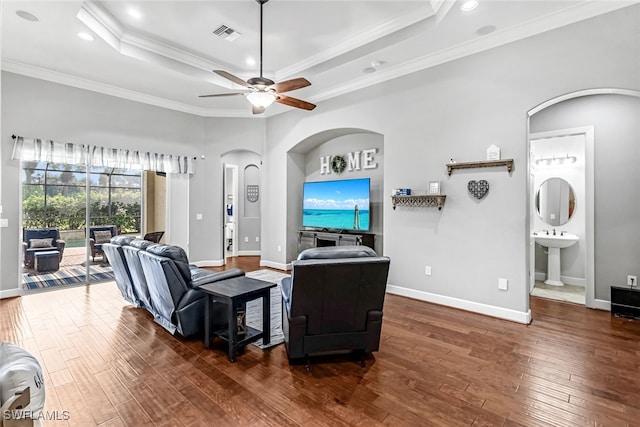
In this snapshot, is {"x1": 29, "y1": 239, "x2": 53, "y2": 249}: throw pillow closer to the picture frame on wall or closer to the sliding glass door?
the sliding glass door

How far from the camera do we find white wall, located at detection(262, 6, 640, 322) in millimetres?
3180

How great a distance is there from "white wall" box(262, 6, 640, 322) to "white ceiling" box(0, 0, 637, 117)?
232 millimetres

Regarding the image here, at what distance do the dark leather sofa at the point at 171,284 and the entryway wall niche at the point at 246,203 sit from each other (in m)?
4.50

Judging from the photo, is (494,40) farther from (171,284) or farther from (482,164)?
(171,284)

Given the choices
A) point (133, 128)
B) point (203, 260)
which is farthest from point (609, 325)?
point (133, 128)

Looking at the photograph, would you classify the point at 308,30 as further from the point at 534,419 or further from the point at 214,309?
the point at 534,419

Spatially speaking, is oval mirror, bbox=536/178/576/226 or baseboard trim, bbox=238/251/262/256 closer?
oval mirror, bbox=536/178/576/226

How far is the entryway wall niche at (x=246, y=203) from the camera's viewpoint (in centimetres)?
805

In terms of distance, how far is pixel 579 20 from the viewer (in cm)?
318

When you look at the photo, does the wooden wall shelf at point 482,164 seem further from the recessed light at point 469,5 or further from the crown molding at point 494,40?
the recessed light at point 469,5

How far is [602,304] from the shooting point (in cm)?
399

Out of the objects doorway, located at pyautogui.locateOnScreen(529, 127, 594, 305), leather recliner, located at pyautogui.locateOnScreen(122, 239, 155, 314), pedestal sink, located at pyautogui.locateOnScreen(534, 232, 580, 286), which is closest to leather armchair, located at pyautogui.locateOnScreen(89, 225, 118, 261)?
leather recliner, located at pyautogui.locateOnScreen(122, 239, 155, 314)

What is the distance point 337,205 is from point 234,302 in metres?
3.33

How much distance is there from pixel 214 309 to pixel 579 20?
4.93 meters
